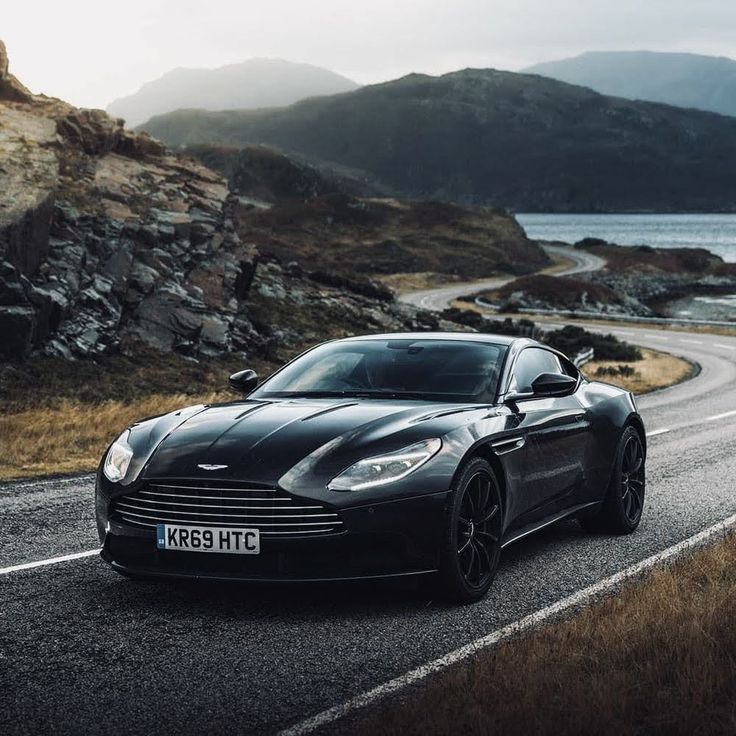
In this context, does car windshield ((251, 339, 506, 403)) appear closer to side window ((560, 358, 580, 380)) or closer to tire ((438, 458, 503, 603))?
tire ((438, 458, 503, 603))

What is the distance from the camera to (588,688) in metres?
4.11

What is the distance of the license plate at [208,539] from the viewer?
212 inches

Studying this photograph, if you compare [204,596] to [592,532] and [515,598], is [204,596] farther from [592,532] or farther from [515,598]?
[592,532]

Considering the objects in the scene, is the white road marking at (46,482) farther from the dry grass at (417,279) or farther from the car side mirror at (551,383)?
the dry grass at (417,279)

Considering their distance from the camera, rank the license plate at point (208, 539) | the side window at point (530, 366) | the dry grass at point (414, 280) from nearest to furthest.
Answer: the license plate at point (208, 539), the side window at point (530, 366), the dry grass at point (414, 280)

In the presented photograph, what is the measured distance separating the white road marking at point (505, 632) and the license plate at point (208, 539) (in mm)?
1076

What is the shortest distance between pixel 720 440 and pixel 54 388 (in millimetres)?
10640

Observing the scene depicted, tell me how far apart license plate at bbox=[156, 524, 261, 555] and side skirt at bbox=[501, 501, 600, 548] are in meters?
1.64

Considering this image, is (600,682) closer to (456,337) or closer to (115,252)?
(456,337)

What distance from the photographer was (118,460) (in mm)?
6082

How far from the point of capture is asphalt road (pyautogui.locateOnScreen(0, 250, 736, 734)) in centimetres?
434

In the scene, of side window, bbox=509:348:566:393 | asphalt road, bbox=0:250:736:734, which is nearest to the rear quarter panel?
side window, bbox=509:348:566:393

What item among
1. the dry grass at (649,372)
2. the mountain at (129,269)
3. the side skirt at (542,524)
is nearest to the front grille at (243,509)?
the side skirt at (542,524)

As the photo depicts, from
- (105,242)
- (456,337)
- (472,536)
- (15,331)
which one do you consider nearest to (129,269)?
(105,242)
